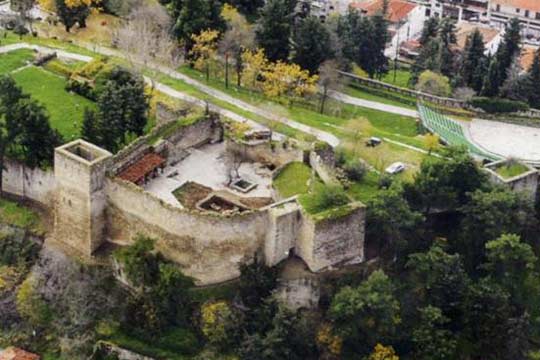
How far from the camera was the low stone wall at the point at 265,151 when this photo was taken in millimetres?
59406

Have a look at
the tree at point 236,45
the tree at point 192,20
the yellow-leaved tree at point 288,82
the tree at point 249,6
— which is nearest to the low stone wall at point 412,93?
the yellow-leaved tree at point 288,82

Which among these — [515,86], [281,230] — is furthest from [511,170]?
[515,86]

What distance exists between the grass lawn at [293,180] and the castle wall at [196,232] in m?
3.57

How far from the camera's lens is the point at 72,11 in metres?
79.4

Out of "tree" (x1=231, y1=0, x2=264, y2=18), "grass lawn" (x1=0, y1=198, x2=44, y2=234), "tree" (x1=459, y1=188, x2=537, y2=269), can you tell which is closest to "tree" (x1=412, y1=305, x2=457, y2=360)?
"tree" (x1=459, y1=188, x2=537, y2=269)

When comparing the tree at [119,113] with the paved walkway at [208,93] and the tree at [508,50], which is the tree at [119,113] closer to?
the paved walkway at [208,93]

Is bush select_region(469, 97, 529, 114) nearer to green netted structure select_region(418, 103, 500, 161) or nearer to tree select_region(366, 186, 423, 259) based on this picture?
green netted structure select_region(418, 103, 500, 161)

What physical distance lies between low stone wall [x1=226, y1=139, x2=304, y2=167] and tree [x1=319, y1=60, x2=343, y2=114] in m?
13.9

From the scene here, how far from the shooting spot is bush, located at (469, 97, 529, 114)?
77.1 meters

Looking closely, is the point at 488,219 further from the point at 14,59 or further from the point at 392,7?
the point at 392,7

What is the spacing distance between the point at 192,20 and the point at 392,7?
30.7 metres

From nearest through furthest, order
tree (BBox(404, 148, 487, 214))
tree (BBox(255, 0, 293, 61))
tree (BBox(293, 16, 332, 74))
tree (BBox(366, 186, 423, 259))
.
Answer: tree (BBox(366, 186, 423, 259)) < tree (BBox(404, 148, 487, 214)) < tree (BBox(293, 16, 332, 74)) < tree (BBox(255, 0, 293, 61))

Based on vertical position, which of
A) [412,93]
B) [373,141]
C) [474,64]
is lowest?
[412,93]

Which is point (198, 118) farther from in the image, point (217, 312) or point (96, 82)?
point (217, 312)
